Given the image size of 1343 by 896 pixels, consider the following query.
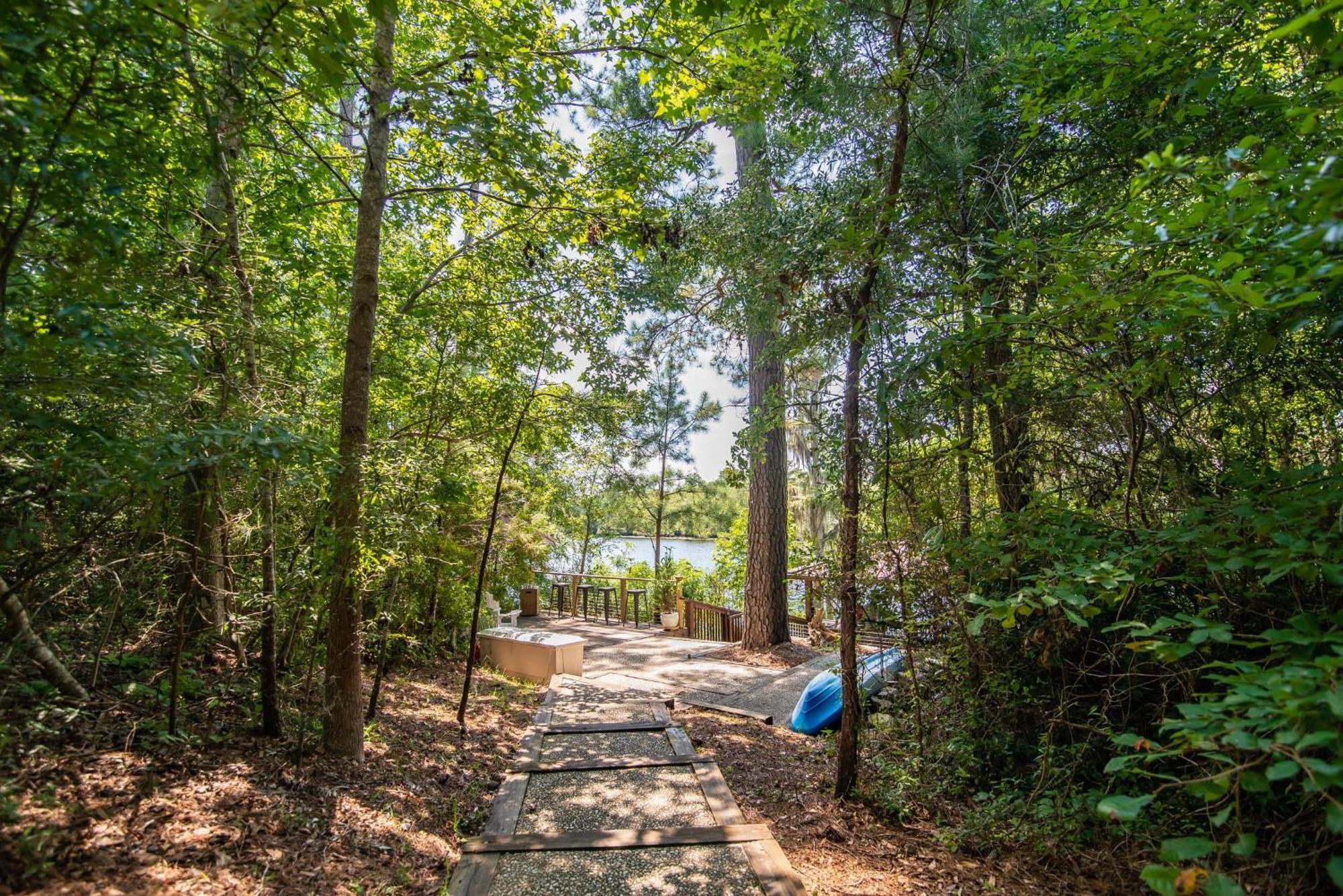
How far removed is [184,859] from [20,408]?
5.52ft

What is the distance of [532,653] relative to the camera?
7.14 m

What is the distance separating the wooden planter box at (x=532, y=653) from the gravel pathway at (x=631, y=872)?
4261mm

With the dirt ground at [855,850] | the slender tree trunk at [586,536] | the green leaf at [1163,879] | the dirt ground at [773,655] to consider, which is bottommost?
the dirt ground at [855,850]

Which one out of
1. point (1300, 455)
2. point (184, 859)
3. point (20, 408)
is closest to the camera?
point (20, 408)

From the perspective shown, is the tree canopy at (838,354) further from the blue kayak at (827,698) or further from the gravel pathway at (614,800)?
the gravel pathway at (614,800)

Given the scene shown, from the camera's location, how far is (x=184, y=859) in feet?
7.16

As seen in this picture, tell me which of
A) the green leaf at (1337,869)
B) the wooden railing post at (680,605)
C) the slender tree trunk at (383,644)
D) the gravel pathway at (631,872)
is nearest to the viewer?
the green leaf at (1337,869)

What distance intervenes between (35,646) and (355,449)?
1.52 metres

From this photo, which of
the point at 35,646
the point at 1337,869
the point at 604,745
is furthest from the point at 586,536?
the point at 1337,869

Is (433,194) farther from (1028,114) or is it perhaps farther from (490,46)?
(1028,114)

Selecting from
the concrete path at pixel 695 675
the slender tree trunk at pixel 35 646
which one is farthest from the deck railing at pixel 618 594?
the slender tree trunk at pixel 35 646

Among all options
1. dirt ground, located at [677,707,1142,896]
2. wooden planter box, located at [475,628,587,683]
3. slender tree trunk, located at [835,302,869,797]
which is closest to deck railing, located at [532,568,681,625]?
wooden planter box, located at [475,628,587,683]

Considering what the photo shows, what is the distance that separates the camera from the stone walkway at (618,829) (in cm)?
260

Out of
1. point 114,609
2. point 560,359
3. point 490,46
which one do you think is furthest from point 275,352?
point 560,359
